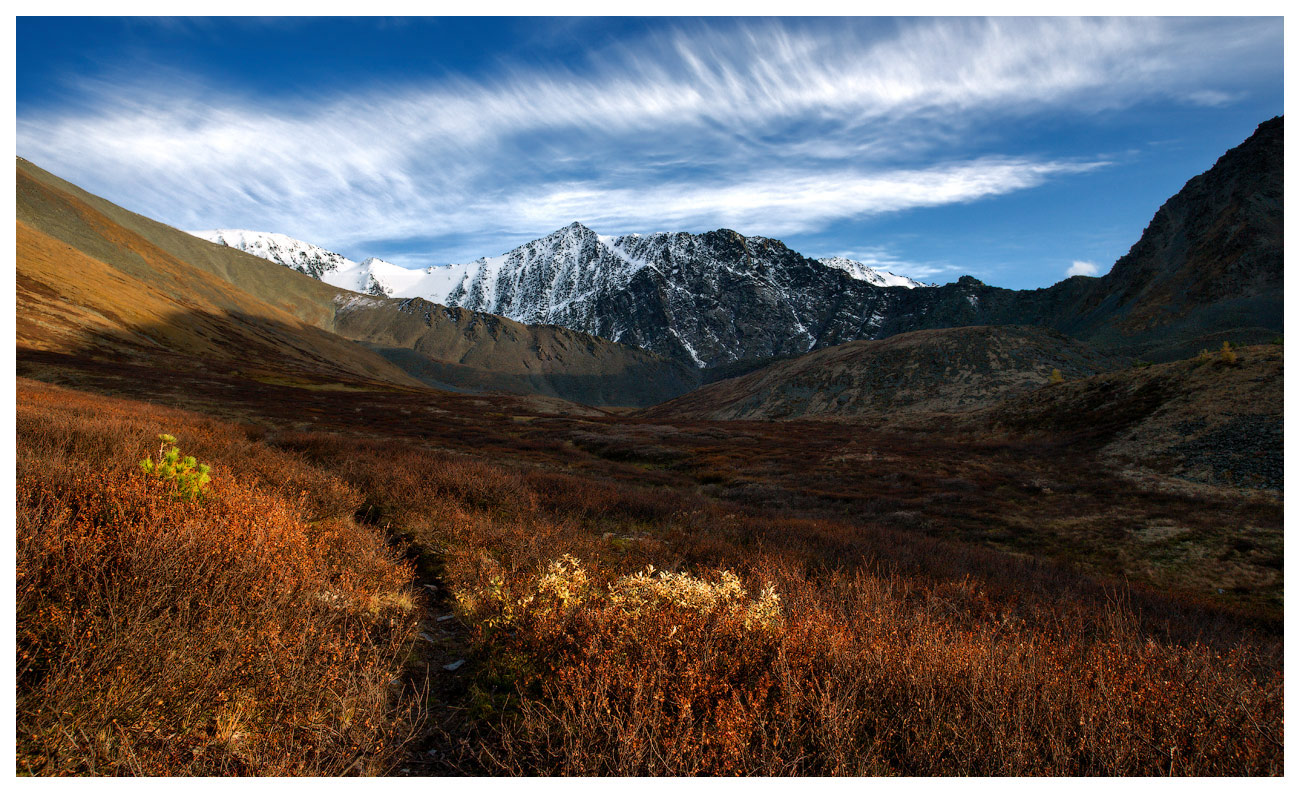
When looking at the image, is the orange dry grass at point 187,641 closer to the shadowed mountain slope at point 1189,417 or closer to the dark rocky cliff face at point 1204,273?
the shadowed mountain slope at point 1189,417

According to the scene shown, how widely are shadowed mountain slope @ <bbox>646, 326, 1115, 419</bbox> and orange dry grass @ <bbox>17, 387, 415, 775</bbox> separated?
63163 mm

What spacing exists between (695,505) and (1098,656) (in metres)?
10.7

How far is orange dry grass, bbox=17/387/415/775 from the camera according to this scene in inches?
110

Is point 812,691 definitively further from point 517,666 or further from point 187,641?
point 187,641

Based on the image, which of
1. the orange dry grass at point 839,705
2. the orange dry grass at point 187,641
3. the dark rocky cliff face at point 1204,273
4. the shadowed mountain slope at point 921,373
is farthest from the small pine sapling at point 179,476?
the dark rocky cliff face at point 1204,273

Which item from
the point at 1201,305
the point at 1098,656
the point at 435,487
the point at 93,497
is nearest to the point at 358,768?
the point at 93,497

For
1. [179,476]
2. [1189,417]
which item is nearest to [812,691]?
[179,476]

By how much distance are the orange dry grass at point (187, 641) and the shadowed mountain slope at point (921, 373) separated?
6316 centimetres

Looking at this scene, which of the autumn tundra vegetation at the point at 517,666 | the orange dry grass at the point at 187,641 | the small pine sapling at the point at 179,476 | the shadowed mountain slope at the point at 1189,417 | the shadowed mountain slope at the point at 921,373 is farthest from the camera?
the shadowed mountain slope at the point at 921,373

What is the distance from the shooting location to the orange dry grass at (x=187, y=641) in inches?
110

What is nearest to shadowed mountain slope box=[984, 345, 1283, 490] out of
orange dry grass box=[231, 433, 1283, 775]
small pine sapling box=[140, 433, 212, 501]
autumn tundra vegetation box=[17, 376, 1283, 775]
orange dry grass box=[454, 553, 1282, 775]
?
autumn tundra vegetation box=[17, 376, 1283, 775]

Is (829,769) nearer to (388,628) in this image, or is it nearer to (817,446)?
(388,628)

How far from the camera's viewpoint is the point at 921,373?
68.1m
